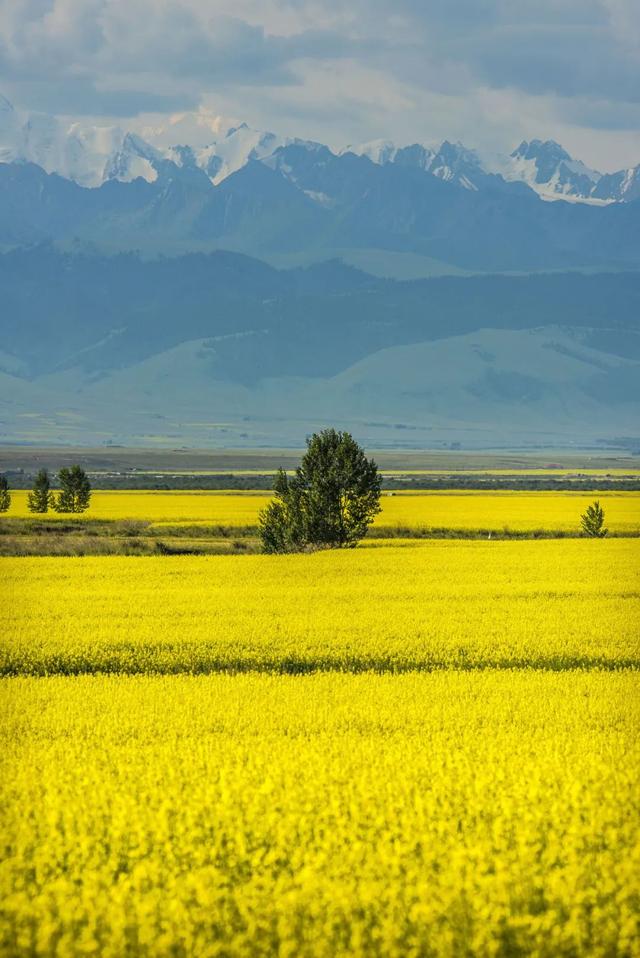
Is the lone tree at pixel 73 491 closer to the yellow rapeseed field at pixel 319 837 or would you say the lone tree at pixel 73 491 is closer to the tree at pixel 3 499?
the tree at pixel 3 499

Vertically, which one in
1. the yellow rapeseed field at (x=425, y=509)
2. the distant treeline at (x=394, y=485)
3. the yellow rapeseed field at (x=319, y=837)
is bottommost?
the yellow rapeseed field at (x=319, y=837)

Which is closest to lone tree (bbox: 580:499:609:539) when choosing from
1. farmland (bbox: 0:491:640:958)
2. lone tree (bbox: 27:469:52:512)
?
farmland (bbox: 0:491:640:958)

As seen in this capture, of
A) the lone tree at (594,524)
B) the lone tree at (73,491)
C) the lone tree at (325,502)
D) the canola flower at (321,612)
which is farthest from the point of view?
the lone tree at (73,491)

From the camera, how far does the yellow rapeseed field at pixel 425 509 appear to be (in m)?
68.4

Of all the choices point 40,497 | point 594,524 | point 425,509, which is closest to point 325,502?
point 594,524

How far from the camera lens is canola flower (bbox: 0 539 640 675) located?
2306 centimetres

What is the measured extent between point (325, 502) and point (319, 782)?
38.8 metres

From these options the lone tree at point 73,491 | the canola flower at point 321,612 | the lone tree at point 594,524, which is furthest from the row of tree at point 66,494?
the canola flower at point 321,612

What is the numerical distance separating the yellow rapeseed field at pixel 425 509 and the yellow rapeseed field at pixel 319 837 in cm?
4899

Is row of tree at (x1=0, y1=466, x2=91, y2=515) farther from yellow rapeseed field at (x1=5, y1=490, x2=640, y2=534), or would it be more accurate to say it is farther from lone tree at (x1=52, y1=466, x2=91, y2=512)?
yellow rapeseed field at (x1=5, y1=490, x2=640, y2=534)

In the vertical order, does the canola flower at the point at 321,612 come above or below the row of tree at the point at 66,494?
below

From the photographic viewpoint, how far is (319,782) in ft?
41.5

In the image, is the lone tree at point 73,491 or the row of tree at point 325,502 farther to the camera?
the lone tree at point 73,491

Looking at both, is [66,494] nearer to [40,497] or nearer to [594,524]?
[40,497]
